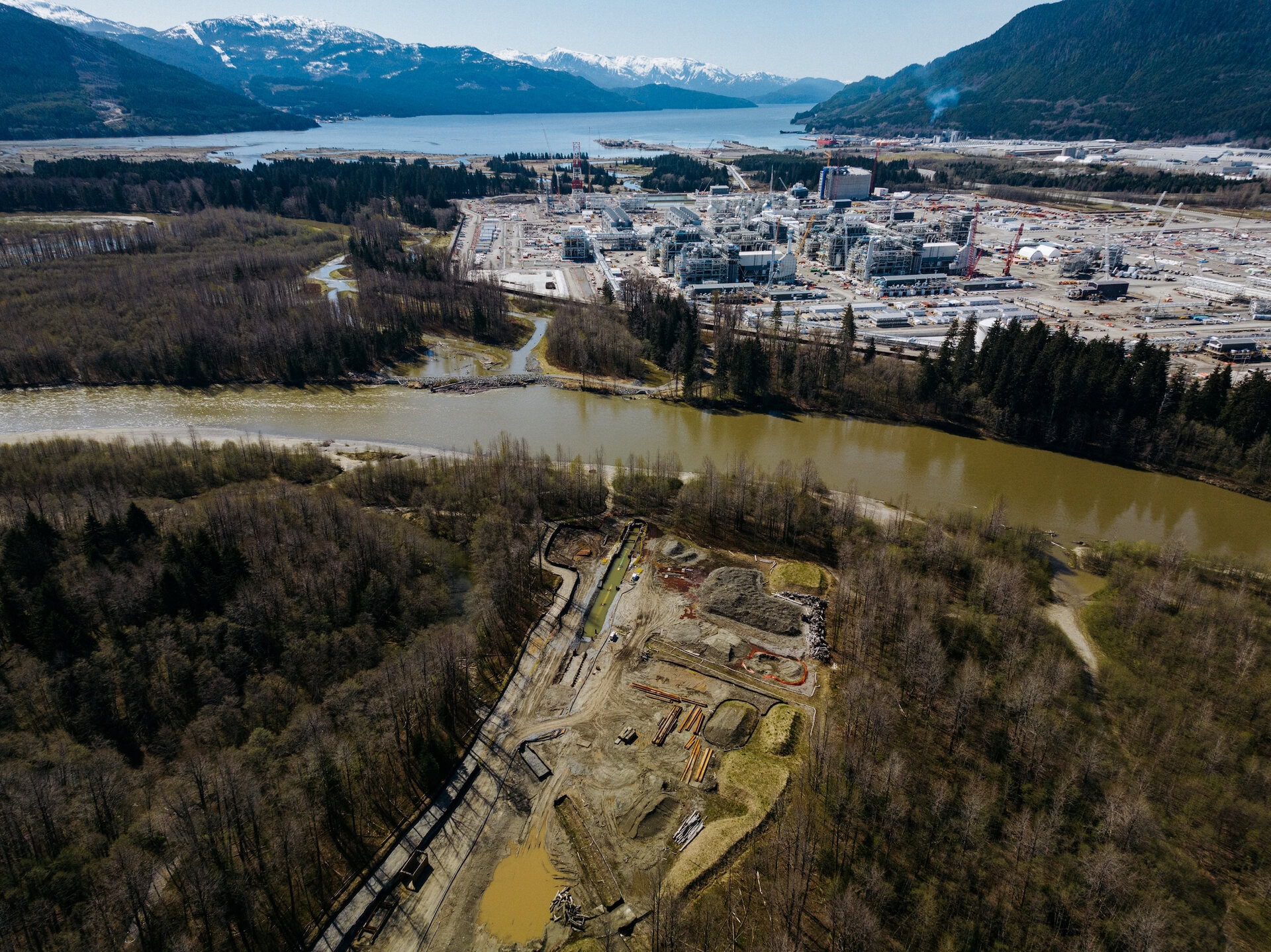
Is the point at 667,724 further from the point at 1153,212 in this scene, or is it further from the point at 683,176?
the point at 683,176

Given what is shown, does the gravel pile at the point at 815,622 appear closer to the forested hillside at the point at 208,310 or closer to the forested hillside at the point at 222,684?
the forested hillside at the point at 222,684

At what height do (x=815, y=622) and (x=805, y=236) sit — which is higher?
(x=805, y=236)

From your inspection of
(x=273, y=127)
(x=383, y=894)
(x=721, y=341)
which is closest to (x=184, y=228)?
(x=721, y=341)

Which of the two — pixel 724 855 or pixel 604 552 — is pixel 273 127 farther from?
pixel 724 855

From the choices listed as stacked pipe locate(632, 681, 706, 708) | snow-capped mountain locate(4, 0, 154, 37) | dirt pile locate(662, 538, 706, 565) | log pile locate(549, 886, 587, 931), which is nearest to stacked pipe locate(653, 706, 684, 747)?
stacked pipe locate(632, 681, 706, 708)

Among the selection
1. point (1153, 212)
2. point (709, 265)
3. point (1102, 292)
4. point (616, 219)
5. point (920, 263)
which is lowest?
point (1102, 292)

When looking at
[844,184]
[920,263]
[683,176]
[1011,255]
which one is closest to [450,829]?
[920,263]
